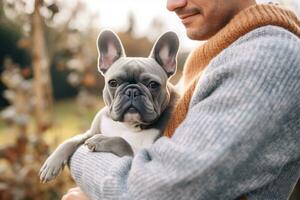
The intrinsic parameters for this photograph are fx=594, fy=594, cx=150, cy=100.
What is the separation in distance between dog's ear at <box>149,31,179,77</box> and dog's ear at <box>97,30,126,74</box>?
0.52 ft

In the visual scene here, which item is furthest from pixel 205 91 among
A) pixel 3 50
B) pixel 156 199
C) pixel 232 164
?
pixel 3 50

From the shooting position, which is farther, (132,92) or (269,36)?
(132,92)

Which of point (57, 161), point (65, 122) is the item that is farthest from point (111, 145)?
point (65, 122)

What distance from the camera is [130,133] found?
2297mm

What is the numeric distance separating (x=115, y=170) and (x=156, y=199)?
0.21 metres

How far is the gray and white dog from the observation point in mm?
2246

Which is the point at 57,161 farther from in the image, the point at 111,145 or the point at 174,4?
the point at 174,4

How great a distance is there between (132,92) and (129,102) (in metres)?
0.06

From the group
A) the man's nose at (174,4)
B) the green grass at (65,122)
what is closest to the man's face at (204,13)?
the man's nose at (174,4)

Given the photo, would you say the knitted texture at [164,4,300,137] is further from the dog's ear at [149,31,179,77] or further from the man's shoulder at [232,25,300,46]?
the dog's ear at [149,31,179,77]

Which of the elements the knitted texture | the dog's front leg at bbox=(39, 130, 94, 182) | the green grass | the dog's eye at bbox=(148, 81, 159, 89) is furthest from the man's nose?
the green grass

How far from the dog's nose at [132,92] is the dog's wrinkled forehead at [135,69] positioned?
7cm

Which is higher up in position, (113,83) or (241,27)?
(241,27)

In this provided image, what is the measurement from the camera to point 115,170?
1.90 meters
